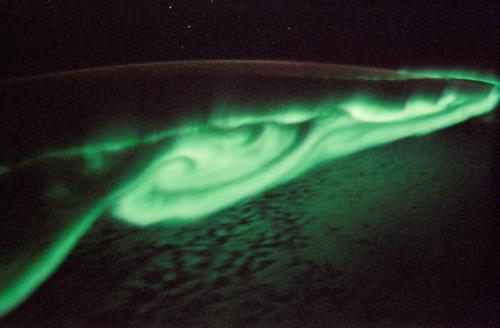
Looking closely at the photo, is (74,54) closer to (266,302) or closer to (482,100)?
(266,302)

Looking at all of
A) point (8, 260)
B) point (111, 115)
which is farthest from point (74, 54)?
point (8, 260)

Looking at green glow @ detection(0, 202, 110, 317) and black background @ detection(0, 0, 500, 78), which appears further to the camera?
black background @ detection(0, 0, 500, 78)

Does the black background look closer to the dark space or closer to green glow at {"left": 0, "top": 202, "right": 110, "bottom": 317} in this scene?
the dark space

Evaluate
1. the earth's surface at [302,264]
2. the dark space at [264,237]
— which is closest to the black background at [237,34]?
the dark space at [264,237]

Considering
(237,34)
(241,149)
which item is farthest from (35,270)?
(237,34)

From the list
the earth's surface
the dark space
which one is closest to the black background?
the dark space

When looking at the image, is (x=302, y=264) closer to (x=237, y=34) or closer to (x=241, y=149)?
(x=241, y=149)

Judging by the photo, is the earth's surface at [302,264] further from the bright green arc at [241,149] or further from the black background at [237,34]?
the black background at [237,34]
